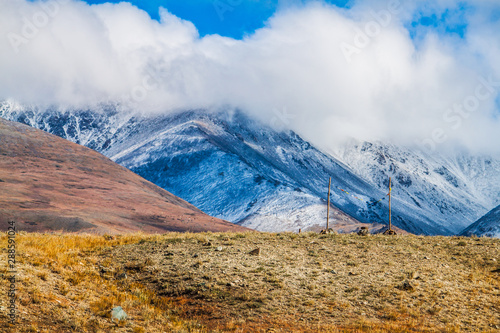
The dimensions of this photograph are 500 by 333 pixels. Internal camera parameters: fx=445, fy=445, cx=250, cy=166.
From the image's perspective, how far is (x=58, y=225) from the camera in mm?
72188

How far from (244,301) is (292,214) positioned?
132 m

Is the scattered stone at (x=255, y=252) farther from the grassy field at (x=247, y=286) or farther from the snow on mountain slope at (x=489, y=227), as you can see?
the snow on mountain slope at (x=489, y=227)

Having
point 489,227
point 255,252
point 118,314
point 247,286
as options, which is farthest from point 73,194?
point 489,227

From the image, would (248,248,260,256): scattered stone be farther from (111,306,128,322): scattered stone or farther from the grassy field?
(111,306,128,322): scattered stone

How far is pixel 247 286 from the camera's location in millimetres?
19719

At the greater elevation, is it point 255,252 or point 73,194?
point 73,194

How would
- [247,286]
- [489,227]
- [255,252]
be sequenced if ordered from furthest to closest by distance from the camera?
[489,227], [255,252], [247,286]

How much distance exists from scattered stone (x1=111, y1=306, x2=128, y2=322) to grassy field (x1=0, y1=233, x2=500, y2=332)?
0.59 ft

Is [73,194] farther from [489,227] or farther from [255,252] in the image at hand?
[489,227]

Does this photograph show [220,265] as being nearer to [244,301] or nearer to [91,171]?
[244,301]

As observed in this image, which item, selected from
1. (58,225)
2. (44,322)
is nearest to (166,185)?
(58,225)

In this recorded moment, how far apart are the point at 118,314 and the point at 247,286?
6400 millimetres

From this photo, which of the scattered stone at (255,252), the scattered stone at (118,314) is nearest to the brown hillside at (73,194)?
the scattered stone at (255,252)

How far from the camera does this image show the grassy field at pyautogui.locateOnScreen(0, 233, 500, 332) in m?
15.7
